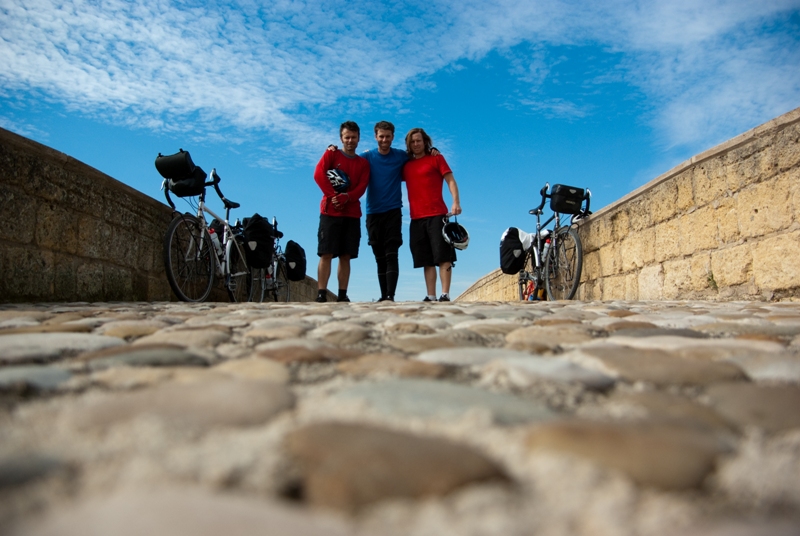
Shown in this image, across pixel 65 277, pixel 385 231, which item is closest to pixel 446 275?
pixel 385 231

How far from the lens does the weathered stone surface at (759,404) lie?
2.73 ft

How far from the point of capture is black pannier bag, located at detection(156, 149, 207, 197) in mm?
5324

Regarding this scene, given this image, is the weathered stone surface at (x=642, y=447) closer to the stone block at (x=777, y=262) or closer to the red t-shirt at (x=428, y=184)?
the stone block at (x=777, y=262)

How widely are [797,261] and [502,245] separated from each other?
3682mm

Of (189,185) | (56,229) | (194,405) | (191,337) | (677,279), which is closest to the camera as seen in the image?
(194,405)

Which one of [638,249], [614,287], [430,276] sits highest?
[638,249]

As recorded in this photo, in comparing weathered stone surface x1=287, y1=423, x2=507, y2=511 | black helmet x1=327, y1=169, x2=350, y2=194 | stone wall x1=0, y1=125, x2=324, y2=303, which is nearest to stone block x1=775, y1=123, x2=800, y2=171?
black helmet x1=327, y1=169, x2=350, y2=194

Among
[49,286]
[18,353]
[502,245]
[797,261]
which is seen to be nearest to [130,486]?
[18,353]

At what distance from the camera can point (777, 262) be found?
11.9 ft

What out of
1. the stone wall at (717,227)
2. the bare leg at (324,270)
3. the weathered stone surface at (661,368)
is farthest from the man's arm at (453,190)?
the weathered stone surface at (661,368)

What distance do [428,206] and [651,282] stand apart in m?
2.24

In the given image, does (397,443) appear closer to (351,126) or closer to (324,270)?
(324,270)

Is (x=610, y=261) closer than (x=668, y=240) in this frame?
No

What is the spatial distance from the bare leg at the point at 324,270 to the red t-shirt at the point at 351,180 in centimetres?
44
